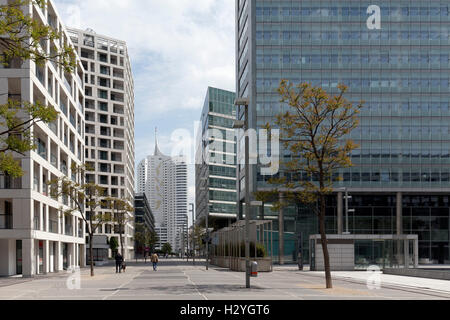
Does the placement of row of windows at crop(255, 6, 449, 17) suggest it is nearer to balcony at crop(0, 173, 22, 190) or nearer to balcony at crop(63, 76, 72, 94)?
balcony at crop(63, 76, 72, 94)

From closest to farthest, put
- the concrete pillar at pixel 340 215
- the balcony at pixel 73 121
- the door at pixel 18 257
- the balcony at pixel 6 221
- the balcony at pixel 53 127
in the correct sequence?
the balcony at pixel 6 221 → the door at pixel 18 257 → the balcony at pixel 53 127 → the balcony at pixel 73 121 → the concrete pillar at pixel 340 215

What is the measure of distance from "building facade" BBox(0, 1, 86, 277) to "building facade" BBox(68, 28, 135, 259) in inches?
2213

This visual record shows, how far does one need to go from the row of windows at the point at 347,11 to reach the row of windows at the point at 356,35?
7.28ft

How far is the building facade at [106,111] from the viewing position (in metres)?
120

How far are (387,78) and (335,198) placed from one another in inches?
674

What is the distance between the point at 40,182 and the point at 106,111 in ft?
258

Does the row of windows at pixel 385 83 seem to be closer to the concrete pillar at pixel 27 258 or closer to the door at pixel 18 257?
the door at pixel 18 257

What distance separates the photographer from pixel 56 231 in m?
53.0

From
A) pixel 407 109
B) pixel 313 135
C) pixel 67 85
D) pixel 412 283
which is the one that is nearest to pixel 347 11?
pixel 407 109

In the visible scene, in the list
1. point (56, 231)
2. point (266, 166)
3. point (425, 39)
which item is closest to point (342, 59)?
point (425, 39)

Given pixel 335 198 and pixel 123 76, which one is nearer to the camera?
pixel 335 198

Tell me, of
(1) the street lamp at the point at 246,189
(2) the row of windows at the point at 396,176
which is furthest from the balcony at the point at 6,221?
(2) the row of windows at the point at 396,176
